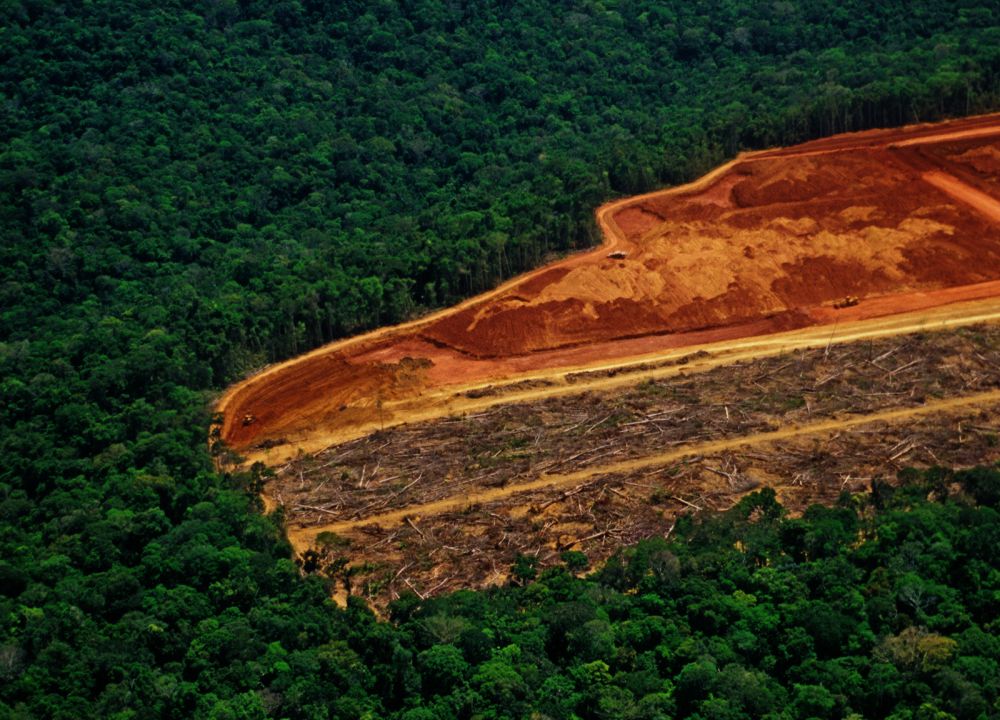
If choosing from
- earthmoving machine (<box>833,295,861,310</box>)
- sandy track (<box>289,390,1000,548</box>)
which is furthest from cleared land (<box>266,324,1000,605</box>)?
earthmoving machine (<box>833,295,861,310</box>)

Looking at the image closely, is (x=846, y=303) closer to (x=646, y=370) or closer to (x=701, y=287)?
(x=701, y=287)

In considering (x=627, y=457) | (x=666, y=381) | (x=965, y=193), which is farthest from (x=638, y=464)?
(x=965, y=193)

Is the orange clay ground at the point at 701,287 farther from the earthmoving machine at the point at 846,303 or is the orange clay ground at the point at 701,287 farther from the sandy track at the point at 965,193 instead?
the earthmoving machine at the point at 846,303

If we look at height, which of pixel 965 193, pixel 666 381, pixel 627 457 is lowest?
pixel 627 457

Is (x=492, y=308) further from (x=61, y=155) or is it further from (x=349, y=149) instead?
(x=61, y=155)

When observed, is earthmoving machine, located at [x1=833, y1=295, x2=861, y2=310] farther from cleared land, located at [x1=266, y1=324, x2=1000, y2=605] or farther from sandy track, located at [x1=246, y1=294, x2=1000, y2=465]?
cleared land, located at [x1=266, y1=324, x2=1000, y2=605]

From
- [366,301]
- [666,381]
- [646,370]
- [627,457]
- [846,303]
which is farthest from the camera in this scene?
[366,301]
